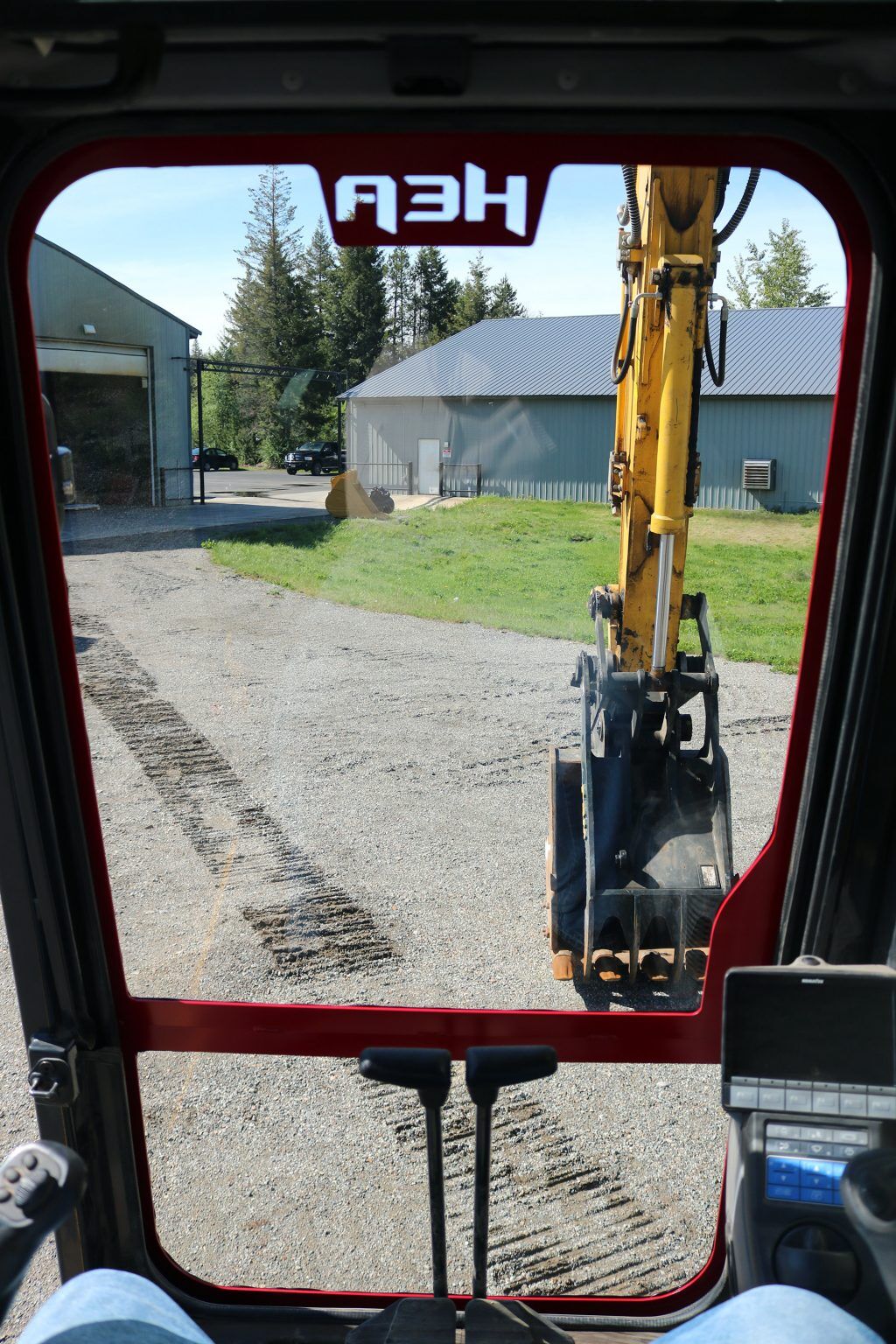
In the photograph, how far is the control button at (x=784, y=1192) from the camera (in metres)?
1.66

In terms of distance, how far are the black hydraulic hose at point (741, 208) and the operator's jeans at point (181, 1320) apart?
148cm

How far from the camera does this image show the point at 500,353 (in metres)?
1.73

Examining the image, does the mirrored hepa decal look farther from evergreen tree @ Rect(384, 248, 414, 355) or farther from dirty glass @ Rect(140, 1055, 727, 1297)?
dirty glass @ Rect(140, 1055, 727, 1297)

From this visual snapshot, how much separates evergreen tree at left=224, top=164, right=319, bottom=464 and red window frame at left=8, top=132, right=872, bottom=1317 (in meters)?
0.10

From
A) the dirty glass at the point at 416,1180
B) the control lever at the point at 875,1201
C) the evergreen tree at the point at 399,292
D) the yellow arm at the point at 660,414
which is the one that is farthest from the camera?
the dirty glass at the point at 416,1180

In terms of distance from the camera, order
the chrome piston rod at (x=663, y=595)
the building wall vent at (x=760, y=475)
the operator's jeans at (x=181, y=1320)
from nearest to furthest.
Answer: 1. the operator's jeans at (x=181, y=1320)
2. the building wall vent at (x=760, y=475)
3. the chrome piston rod at (x=663, y=595)

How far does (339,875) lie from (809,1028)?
865 mm

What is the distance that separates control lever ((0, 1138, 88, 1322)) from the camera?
119cm

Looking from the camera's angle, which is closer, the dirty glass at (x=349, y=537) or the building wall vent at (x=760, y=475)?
the dirty glass at (x=349, y=537)

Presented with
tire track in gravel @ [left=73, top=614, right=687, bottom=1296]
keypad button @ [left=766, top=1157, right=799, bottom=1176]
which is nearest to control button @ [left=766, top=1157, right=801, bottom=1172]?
keypad button @ [left=766, top=1157, right=799, bottom=1176]

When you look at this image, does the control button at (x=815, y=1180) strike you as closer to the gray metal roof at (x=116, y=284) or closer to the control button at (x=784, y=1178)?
the control button at (x=784, y=1178)

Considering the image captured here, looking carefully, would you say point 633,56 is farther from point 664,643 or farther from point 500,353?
point 664,643

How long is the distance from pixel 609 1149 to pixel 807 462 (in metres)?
2.05

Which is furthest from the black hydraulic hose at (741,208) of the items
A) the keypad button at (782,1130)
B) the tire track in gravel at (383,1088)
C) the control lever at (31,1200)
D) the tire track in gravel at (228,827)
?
the control lever at (31,1200)
